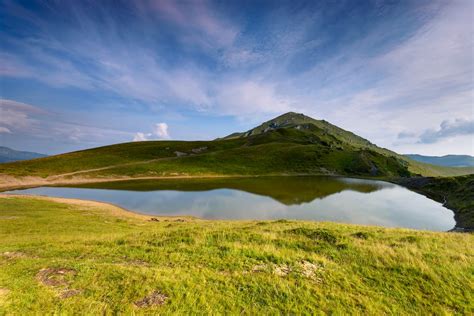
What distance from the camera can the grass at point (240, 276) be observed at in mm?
7453

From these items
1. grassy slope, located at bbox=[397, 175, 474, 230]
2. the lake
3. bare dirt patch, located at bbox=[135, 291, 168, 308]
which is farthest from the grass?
grassy slope, located at bbox=[397, 175, 474, 230]

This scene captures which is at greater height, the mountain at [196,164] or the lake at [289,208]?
the mountain at [196,164]

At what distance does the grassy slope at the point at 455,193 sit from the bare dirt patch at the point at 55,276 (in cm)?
4586

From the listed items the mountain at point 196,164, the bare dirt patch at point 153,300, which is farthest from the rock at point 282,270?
the mountain at point 196,164

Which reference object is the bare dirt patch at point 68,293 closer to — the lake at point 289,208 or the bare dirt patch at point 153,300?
the bare dirt patch at point 153,300

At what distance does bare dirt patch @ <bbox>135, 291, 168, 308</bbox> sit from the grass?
0.03 metres

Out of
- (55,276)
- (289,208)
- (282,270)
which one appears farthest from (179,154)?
(282,270)

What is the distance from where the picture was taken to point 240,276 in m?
9.30

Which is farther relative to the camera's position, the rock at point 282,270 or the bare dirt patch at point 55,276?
the rock at point 282,270

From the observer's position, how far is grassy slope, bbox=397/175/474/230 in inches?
1411

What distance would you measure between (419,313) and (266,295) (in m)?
5.39

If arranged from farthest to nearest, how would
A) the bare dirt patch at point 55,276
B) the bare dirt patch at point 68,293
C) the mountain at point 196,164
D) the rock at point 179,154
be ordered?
the rock at point 179,154 < the mountain at point 196,164 < the bare dirt patch at point 55,276 < the bare dirt patch at point 68,293

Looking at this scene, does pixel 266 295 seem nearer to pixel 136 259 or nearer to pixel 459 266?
pixel 136 259

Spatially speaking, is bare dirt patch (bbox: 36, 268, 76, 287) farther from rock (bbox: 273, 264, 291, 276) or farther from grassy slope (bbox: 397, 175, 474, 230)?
grassy slope (bbox: 397, 175, 474, 230)
